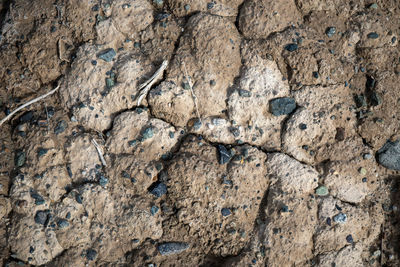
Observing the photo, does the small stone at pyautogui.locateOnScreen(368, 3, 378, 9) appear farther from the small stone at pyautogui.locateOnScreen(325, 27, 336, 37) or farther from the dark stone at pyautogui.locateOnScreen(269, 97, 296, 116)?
the dark stone at pyautogui.locateOnScreen(269, 97, 296, 116)

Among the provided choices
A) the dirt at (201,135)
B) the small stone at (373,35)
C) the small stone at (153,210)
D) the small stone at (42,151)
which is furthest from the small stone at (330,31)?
the small stone at (42,151)

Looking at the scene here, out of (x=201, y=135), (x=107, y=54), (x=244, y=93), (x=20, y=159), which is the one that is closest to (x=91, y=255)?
(x=20, y=159)

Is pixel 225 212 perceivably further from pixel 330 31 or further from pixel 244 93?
pixel 330 31

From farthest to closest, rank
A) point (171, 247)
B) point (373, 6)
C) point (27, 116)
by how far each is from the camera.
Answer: point (373, 6) → point (27, 116) → point (171, 247)

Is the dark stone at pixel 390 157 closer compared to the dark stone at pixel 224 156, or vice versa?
the dark stone at pixel 224 156

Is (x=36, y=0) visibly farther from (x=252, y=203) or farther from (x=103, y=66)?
(x=252, y=203)

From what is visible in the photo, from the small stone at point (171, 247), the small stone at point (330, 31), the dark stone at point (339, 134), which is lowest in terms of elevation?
the small stone at point (171, 247)

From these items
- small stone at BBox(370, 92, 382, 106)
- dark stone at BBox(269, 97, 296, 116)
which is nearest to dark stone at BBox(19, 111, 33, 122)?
dark stone at BBox(269, 97, 296, 116)

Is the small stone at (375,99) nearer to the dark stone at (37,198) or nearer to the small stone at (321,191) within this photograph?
the small stone at (321,191)

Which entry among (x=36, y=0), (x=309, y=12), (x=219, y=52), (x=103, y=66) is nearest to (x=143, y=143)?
(x=103, y=66)
